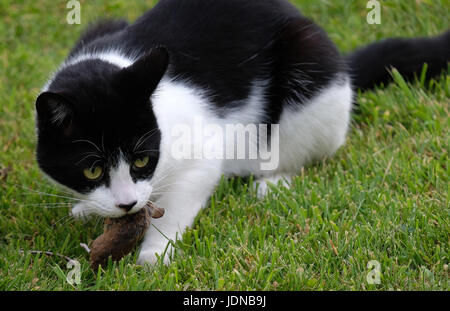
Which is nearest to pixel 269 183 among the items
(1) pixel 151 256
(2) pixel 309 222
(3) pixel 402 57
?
(2) pixel 309 222

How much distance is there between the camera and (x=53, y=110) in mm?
2047

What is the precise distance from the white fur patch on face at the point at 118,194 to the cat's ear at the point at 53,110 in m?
0.25

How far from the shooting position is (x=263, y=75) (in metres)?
2.89

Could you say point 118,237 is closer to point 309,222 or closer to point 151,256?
point 151,256

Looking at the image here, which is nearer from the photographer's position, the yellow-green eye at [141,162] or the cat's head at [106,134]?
the cat's head at [106,134]

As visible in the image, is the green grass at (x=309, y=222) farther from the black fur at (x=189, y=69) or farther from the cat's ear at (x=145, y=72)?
the cat's ear at (x=145, y=72)

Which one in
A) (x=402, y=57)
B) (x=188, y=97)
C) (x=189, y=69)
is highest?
(x=402, y=57)

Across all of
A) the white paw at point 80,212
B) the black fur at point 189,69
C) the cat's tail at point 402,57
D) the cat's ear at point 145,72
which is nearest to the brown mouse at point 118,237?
the black fur at point 189,69

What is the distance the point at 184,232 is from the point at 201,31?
96 centimetres

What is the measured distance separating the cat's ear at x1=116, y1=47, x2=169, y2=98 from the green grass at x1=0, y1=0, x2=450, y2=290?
63 cm

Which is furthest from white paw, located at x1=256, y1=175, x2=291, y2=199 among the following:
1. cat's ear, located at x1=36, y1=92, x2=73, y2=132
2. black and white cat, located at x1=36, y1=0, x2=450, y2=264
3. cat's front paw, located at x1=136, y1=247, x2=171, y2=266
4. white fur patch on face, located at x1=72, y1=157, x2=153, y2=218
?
cat's ear, located at x1=36, y1=92, x2=73, y2=132

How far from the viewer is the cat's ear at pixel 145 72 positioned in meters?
2.13

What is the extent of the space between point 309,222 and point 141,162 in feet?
2.41
